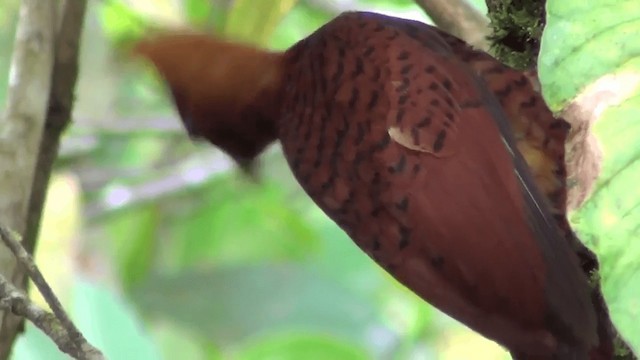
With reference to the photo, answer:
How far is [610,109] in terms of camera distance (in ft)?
1.82

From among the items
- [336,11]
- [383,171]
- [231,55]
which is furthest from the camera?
[336,11]

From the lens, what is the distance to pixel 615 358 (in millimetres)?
875

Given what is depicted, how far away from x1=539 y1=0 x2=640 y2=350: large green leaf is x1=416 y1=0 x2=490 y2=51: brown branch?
1.21 ft

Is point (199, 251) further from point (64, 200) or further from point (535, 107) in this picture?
point (535, 107)

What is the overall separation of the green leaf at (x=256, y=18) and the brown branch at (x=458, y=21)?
0.25 m

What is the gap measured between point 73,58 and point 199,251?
96cm

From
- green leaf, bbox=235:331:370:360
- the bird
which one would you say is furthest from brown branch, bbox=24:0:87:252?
green leaf, bbox=235:331:370:360

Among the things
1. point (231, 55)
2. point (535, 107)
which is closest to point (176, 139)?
point (231, 55)

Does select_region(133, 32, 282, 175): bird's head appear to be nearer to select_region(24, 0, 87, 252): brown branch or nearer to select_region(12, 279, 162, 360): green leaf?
select_region(24, 0, 87, 252): brown branch

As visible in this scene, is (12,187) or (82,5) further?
(82,5)

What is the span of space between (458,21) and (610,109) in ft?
1.43

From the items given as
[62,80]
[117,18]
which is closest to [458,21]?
[62,80]

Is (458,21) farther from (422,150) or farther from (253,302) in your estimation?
(253,302)

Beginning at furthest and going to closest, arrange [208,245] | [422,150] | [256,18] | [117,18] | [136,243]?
1. [208,245]
2. [136,243]
3. [117,18]
4. [256,18]
5. [422,150]
